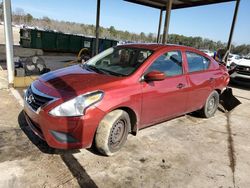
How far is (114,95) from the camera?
2.90m

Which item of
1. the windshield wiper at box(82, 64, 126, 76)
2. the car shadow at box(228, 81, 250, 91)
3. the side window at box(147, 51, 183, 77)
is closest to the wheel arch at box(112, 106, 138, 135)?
the windshield wiper at box(82, 64, 126, 76)

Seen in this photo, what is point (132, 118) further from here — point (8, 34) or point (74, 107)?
point (8, 34)

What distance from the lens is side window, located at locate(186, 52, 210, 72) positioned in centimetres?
429

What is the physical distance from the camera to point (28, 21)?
7894 cm

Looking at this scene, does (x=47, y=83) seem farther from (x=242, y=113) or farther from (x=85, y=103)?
(x=242, y=113)

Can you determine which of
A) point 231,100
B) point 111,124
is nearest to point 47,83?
point 111,124

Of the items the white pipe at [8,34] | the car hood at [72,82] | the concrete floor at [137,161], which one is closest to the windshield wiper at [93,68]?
the car hood at [72,82]

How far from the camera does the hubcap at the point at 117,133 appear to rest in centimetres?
309

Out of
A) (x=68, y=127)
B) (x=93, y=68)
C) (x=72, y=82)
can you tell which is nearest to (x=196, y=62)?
(x=93, y=68)

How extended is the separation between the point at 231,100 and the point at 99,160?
4431 mm

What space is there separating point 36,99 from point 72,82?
19.9 inches

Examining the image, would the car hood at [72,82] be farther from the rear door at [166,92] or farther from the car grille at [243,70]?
the car grille at [243,70]

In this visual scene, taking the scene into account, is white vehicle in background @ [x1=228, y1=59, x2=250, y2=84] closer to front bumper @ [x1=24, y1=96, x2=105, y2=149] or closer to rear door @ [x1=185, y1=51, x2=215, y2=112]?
rear door @ [x1=185, y1=51, x2=215, y2=112]

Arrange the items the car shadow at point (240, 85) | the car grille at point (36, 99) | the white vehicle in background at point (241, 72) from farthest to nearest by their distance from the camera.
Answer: the car shadow at point (240, 85), the white vehicle in background at point (241, 72), the car grille at point (36, 99)
